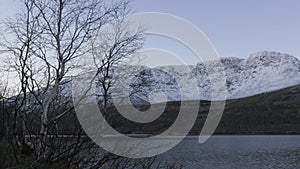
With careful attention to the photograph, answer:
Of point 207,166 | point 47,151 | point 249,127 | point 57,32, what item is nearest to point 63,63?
point 57,32

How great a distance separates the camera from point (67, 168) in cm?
786

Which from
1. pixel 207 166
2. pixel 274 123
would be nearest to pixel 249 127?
pixel 274 123

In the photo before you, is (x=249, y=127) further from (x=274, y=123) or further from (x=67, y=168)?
(x=67, y=168)

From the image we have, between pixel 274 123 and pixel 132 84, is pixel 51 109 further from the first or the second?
pixel 274 123

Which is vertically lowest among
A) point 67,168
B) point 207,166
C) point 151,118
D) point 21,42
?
point 207,166

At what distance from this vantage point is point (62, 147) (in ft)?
25.2

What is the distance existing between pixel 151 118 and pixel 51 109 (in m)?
3.70

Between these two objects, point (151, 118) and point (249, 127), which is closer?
point (151, 118)

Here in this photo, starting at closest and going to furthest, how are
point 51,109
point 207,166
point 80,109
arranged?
point 80,109
point 51,109
point 207,166

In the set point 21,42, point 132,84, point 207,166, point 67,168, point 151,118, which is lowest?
point 207,166

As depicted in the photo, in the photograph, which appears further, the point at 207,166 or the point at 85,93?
the point at 207,166

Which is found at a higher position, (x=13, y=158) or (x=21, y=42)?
(x=21, y=42)

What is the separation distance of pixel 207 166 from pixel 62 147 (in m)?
24.5

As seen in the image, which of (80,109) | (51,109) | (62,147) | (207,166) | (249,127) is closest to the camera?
(62,147)
